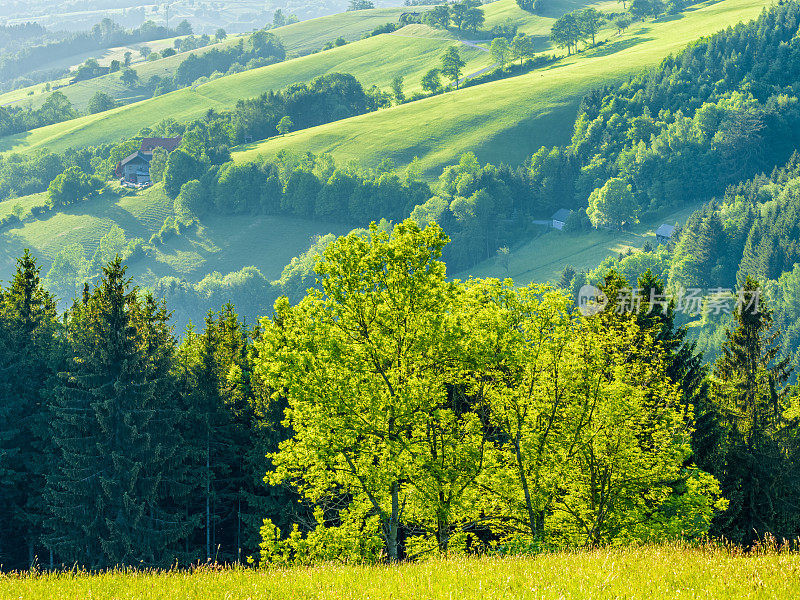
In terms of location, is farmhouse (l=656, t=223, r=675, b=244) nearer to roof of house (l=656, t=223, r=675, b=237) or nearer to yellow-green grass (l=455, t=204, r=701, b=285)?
roof of house (l=656, t=223, r=675, b=237)

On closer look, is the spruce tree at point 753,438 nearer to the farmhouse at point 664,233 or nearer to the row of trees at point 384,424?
the row of trees at point 384,424

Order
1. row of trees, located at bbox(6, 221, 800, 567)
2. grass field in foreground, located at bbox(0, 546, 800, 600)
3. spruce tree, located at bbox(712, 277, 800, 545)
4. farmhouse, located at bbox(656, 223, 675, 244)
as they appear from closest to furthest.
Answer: grass field in foreground, located at bbox(0, 546, 800, 600)
row of trees, located at bbox(6, 221, 800, 567)
spruce tree, located at bbox(712, 277, 800, 545)
farmhouse, located at bbox(656, 223, 675, 244)

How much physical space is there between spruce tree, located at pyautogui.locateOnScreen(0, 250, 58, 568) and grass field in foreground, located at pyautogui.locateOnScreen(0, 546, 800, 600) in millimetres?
25721

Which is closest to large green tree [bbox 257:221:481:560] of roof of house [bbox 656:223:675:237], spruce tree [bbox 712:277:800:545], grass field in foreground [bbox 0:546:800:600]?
grass field in foreground [bbox 0:546:800:600]

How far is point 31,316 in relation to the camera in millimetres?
39844

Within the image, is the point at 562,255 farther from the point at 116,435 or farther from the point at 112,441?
the point at 112,441

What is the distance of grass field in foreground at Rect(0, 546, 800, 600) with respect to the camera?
442 inches

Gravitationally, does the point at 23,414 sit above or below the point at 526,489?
below

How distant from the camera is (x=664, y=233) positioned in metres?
194

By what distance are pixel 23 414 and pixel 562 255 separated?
16242 cm

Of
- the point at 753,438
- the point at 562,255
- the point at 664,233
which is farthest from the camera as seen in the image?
the point at 664,233

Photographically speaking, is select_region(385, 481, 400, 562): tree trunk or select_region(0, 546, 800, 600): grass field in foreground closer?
select_region(0, 546, 800, 600): grass field in foreground

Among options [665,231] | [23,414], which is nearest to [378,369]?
[23,414]

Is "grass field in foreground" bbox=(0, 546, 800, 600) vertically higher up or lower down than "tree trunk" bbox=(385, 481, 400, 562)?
higher up
